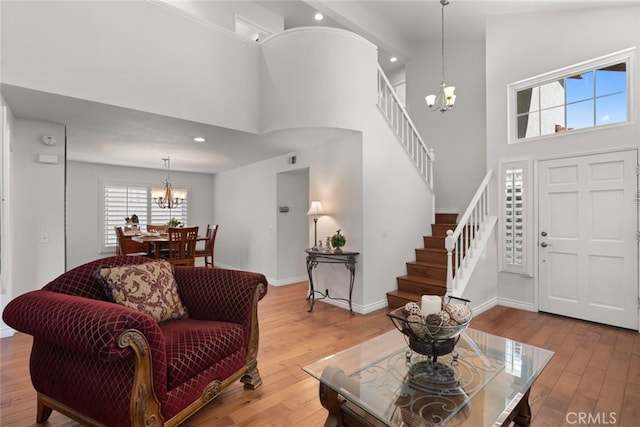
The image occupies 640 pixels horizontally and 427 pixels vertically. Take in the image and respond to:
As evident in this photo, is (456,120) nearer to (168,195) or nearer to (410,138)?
(410,138)

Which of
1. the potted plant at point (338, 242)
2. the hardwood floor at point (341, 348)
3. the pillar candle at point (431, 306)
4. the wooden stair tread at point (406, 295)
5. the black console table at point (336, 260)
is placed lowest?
the hardwood floor at point (341, 348)

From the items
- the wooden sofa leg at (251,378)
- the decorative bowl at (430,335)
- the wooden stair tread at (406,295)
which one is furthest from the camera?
the wooden stair tread at (406,295)

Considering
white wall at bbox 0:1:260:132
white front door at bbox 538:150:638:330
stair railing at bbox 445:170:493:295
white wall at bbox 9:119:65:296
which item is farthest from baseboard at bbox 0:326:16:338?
white front door at bbox 538:150:638:330

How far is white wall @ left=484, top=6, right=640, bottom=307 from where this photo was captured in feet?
11.5

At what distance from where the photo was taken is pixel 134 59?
308 centimetres

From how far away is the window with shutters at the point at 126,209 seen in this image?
261 inches

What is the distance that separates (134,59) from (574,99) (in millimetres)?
5096

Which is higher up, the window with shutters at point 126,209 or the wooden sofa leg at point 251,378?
the window with shutters at point 126,209

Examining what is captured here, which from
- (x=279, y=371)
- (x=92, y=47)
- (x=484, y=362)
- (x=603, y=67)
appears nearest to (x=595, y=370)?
(x=484, y=362)

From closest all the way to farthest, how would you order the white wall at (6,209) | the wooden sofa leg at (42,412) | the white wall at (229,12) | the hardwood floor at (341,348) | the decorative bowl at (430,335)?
the decorative bowl at (430,335), the wooden sofa leg at (42,412), the hardwood floor at (341,348), the white wall at (6,209), the white wall at (229,12)

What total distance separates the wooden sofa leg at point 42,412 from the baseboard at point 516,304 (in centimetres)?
491

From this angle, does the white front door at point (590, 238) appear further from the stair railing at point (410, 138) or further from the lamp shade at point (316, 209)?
the lamp shade at point (316, 209)

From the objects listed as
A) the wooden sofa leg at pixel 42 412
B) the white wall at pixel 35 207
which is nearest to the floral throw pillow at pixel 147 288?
the wooden sofa leg at pixel 42 412

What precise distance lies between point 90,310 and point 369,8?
585cm
